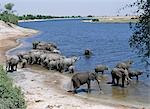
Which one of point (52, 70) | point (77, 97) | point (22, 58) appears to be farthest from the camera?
point (22, 58)

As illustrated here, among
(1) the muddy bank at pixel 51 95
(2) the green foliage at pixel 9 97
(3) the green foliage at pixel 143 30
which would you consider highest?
(3) the green foliage at pixel 143 30

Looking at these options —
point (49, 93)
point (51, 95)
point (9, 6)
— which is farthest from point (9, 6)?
point (51, 95)

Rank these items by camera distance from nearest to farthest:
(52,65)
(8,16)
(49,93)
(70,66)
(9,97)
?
(9,97) → (49,93) → (70,66) → (52,65) → (8,16)

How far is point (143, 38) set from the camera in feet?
52.0

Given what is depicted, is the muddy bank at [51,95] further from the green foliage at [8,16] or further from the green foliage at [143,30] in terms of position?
the green foliage at [8,16]

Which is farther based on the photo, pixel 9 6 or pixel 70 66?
pixel 9 6

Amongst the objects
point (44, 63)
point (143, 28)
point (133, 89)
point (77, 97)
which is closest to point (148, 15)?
point (143, 28)

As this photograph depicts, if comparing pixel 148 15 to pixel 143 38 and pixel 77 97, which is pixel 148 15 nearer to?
pixel 143 38

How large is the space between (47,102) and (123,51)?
34483 millimetres

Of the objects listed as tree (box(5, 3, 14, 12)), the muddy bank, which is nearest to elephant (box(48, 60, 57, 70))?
the muddy bank

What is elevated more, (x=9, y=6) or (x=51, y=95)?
(x=9, y=6)

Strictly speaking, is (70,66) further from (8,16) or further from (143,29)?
(8,16)

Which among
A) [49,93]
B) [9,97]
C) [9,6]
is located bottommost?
[49,93]

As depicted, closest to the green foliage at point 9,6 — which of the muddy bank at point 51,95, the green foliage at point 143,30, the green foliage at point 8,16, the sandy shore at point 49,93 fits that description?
the green foliage at point 8,16
